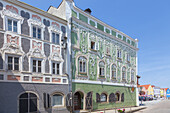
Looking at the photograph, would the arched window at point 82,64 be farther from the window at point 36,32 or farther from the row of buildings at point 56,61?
the window at point 36,32

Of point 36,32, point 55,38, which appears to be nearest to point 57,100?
point 55,38

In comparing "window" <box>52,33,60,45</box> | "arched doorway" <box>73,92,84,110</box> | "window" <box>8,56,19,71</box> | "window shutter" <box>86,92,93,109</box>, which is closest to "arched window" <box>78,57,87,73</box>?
"arched doorway" <box>73,92,84,110</box>

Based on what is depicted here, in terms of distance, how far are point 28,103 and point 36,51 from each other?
14.9 feet

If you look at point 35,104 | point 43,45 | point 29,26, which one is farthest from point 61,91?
point 29,26

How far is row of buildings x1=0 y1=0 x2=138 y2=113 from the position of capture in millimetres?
11180

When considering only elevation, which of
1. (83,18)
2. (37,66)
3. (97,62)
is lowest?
(37,66)

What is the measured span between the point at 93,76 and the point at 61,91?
543 centimetres

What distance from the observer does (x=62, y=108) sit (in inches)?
549

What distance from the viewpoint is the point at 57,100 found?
547 inches

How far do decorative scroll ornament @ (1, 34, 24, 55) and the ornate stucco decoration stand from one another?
2.95ft

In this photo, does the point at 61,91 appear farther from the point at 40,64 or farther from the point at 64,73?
the point at 40,64

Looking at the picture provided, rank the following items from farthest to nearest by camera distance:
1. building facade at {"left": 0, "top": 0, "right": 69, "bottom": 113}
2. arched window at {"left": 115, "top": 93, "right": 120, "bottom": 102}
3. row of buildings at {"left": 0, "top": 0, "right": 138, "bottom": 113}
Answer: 1. arched window at {"left": 115, "top": 93, "right": 120, "bottom": 102}
2. row of buildings at {"left": 0, "top": 0, "right": 138, "bottom": 113}
3. building facade at {"left": 0, "top": 0, "right": 69, "bottom": 113}

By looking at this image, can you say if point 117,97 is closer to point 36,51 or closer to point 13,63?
point 36,51

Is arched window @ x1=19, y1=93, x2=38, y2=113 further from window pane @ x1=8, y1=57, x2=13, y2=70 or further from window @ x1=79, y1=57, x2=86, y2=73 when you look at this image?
window @ x1=79, y1=57, x2=86, y2=73
